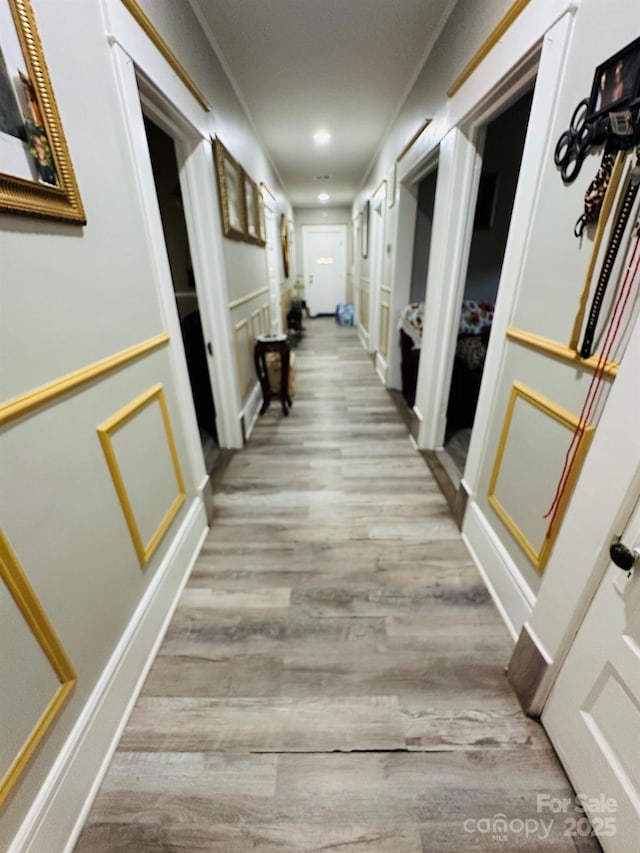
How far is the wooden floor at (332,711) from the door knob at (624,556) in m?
0.73

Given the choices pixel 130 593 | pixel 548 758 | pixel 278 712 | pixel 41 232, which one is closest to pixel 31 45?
pixel 41 232

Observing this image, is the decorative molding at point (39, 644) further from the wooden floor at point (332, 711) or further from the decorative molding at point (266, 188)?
the decorative molding at point (266, 188)

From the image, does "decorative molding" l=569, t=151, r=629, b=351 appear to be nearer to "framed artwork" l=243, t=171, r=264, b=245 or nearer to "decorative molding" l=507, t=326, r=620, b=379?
"decorative molding" l=507, t=326, r=620, b=379

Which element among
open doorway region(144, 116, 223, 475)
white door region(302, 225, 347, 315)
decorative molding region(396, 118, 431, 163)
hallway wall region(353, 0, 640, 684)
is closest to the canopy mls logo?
hallway wall region(353, 0, 640, 684)

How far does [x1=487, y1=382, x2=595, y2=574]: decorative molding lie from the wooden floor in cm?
38

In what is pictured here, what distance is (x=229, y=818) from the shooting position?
0.90 meters

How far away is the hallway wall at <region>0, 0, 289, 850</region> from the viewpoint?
0.74m

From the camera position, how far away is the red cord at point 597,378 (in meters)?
0.79

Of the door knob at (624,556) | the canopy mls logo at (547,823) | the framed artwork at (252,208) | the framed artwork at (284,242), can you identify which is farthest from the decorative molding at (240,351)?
the framed artwork at (284,242)

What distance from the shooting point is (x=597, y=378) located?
891 millimetres

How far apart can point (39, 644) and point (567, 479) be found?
57.0 inches

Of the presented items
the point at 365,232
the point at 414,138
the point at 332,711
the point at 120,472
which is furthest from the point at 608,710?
the point at 365,232

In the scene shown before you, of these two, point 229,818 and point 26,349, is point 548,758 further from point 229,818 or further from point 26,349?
point 26,349

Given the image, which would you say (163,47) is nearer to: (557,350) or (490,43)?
(490,43)
